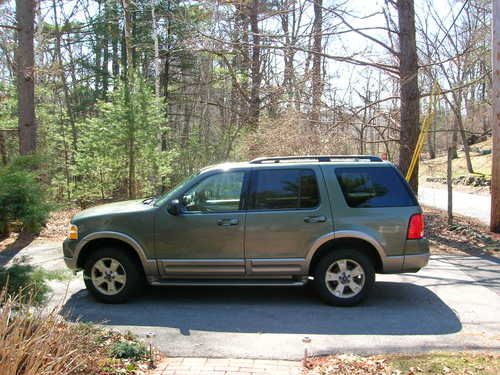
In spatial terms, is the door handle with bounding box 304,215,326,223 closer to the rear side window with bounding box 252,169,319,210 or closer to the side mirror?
the rear side window with bounding box 252,169,319,210

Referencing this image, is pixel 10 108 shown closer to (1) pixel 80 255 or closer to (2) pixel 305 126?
(2) pixel 305 126

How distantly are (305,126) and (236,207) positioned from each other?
8.93m

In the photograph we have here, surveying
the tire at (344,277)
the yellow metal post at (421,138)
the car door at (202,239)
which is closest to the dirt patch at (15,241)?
the car door at (202,239)

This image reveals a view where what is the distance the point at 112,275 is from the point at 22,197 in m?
2.84

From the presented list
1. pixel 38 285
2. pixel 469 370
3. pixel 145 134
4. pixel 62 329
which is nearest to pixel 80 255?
pixel 38 285

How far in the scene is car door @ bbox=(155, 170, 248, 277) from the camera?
19.2 ft

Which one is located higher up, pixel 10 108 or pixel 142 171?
pixel 10 108

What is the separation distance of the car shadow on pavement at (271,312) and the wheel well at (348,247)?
0.52 meters

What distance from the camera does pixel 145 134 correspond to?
14.7 m

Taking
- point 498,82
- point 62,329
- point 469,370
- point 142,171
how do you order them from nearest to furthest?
point 62,329
point 469,370
point 498,82
point 142,171

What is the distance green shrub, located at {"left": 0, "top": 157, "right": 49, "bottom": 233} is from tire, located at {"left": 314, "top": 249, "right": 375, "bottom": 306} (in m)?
4.17

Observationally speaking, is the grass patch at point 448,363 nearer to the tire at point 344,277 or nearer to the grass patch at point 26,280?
the tire at point 344,277

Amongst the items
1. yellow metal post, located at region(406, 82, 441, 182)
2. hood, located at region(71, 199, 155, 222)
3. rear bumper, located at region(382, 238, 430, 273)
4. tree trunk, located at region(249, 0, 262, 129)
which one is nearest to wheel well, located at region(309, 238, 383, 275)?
rear bumper, located at region(382, 238, 430, 273)

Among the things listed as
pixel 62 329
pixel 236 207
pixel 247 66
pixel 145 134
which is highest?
pixel 247 66
